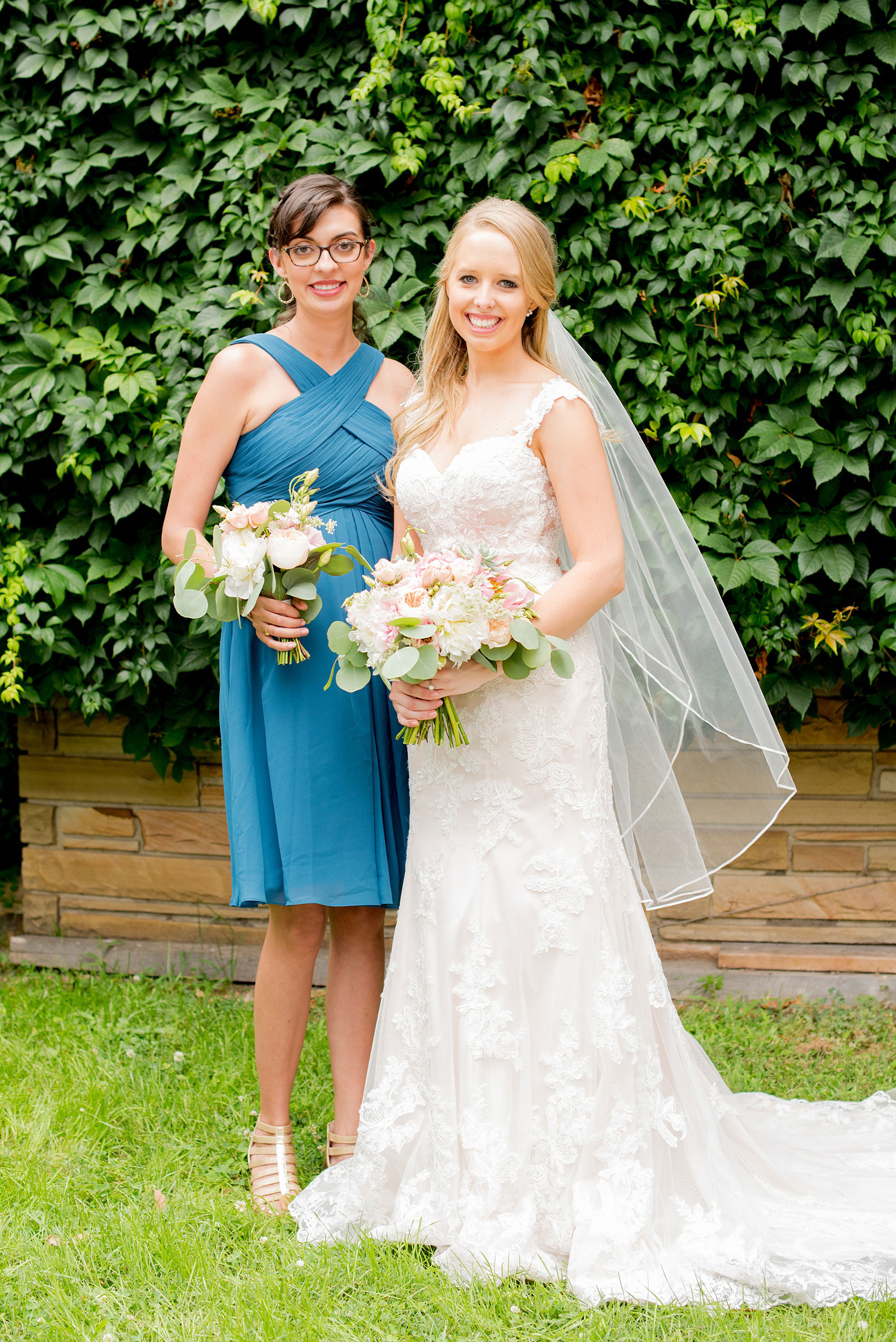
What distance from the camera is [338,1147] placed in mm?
2994

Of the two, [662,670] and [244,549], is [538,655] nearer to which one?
[662,670]

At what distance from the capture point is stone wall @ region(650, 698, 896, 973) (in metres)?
4.07

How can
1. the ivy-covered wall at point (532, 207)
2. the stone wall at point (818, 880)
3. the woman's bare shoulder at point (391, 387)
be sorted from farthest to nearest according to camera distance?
the stone wall at point (818, 880) < the ivy-covered wall at point (532, 207) < the woman's bare shoulder at point (391, 387)

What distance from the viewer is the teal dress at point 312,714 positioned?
282cm

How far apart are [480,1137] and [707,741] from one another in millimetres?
1128

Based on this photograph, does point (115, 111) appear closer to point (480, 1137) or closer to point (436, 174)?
point (436, 174)

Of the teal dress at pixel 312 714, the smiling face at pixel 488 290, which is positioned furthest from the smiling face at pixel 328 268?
the smiling face at pixel 488 290

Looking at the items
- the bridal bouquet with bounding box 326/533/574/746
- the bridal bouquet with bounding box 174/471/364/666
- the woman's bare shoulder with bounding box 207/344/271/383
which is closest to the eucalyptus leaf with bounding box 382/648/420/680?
the bridal bouquet with bounding box 326/533/574/746

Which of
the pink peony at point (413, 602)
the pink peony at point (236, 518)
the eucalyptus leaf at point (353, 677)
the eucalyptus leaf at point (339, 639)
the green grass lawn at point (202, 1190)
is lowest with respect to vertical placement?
the green grass lawn at point (202, 1190)

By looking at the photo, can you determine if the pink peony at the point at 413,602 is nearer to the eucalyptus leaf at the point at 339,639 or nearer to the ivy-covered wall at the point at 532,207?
the eucalyptus leaf at the point at 339,639

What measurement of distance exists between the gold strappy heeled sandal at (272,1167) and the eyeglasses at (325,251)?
7.32 feet

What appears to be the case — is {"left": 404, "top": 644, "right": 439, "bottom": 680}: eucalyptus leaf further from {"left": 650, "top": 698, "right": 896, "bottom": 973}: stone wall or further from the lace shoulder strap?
{"left": 650, "top": 698, "right": 896, "bottom": 973}: stone wall

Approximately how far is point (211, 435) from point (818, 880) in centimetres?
269

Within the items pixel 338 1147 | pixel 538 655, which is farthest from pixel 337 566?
pixel 338 1147
